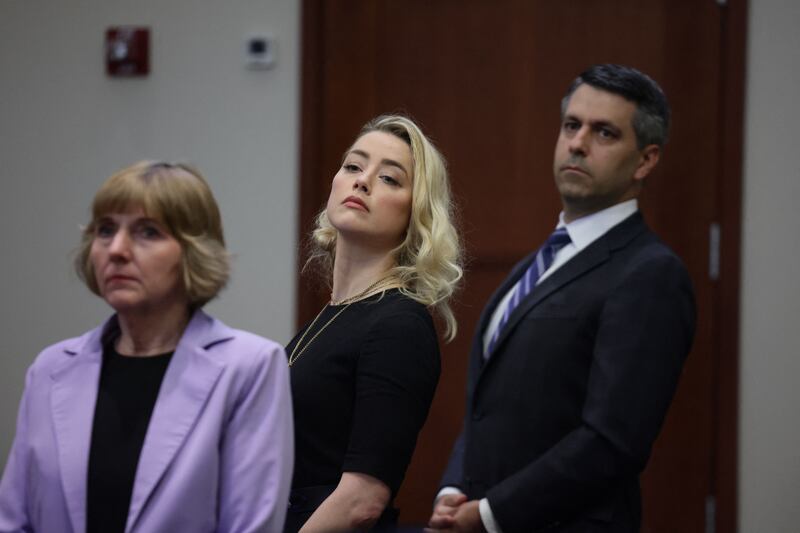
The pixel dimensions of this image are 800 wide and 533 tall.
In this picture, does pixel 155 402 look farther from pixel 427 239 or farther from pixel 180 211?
pixel 427 239

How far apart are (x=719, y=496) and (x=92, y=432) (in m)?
2.44

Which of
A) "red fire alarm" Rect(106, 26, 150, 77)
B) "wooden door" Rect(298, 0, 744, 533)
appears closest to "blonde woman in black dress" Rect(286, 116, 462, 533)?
"wooden door" Rect(298, 0, 744, 533)

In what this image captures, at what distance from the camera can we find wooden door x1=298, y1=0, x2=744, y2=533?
11.8 ft

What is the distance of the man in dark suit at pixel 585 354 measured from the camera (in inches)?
Result: 75.1

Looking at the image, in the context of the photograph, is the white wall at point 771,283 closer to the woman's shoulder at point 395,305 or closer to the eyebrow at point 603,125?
the eyebrow at point 603,125

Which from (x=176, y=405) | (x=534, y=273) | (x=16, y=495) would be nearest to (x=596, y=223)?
(x=534, y=273)

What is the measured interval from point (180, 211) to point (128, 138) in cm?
246

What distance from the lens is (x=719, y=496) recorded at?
3580 millimetres

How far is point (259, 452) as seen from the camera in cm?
160

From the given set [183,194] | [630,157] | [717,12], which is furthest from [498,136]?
[183,194]

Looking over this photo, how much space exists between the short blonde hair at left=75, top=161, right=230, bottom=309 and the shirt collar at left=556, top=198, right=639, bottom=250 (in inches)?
27.9

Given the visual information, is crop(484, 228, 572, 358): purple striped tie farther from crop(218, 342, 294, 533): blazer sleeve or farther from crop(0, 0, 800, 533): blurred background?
crop(0, 0, 800, 533): blurred background

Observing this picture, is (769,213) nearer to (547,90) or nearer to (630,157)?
(547,90)

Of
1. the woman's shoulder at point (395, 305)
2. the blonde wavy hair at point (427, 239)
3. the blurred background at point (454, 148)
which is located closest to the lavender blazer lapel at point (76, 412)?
the woman's shoulder at point (395, 305)
